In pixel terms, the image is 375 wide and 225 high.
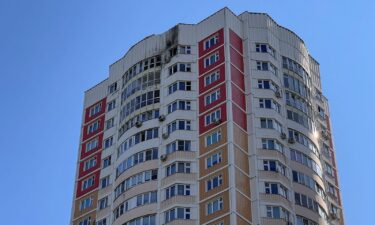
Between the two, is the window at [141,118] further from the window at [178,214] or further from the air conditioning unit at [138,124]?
the window at [178,214]

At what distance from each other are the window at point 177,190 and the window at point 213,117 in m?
7.53

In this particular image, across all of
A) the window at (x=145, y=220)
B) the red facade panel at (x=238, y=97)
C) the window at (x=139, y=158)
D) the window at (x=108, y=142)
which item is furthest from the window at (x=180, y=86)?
the window at (x=145, y=220)

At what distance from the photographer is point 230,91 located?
264 ft

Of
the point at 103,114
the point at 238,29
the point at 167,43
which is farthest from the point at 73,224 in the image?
the point at 238,29

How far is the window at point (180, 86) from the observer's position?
278ft

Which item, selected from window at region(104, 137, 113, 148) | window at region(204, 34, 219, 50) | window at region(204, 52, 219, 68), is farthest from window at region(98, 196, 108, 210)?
window at region(204, 34, 219, 50)

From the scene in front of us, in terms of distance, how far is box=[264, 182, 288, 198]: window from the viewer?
7588 centimetres

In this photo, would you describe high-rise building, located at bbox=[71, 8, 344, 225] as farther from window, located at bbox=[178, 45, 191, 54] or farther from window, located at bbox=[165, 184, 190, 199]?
window, located at bbox=[165, 184, 190, 199]

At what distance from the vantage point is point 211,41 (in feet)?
285

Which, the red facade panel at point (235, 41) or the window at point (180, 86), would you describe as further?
the red facade panel at point (235, 41)

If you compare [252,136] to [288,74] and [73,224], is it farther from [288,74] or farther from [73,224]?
[73,224]

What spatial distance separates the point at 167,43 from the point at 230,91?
13207 mm

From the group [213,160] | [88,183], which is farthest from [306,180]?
[88,183]

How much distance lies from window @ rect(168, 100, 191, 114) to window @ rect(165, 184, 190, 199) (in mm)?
9720
